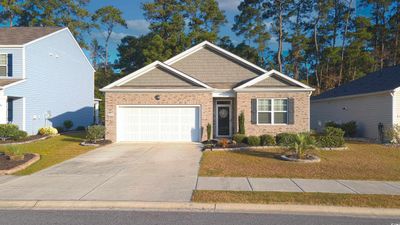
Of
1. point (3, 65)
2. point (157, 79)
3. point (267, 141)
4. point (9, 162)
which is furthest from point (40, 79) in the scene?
point (267, 141)

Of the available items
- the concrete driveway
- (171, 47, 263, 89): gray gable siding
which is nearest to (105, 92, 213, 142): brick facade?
(171, 47, 263, 89): gray gable siding

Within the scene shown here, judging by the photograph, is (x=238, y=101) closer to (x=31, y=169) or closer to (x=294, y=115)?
(x=294, y=115)

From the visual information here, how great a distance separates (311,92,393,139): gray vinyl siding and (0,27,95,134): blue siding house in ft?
68.8

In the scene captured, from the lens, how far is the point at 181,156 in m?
14.1

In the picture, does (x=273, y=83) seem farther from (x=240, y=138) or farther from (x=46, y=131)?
(x=46, y=131)

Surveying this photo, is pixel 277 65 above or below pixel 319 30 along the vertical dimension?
below

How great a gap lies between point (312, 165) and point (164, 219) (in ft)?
23.8

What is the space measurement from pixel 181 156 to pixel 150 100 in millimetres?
5971

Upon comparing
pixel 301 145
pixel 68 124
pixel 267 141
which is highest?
pixel 68 124

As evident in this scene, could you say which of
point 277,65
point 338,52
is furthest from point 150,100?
point 338,52

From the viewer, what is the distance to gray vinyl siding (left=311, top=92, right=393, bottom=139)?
61.9 feet

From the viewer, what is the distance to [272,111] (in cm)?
1908

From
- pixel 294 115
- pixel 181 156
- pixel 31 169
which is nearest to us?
pixel 31 169

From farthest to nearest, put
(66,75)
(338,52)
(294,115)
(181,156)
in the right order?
(338,52), (66,75), (294,115), (181,156)
